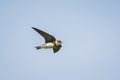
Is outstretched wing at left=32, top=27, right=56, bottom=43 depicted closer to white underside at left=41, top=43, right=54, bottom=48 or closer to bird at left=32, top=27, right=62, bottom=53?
bird at left=32, top=27, right=62, bottom=53

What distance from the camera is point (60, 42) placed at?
82.2 feet

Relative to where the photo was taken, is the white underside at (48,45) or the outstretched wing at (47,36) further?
the white underside at (48,45)

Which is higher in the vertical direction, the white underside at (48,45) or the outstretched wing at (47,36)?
the outstretched wing at (47,36)

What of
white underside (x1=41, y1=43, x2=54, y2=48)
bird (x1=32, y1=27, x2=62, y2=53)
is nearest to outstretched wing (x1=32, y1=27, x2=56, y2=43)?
bird (x1=32, y1=27, x2=62, y2=53)

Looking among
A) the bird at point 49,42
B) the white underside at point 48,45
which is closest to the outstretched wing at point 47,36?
the bird at point 49,42

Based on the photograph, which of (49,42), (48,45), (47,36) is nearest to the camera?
(48,45)

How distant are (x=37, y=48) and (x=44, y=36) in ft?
5.04

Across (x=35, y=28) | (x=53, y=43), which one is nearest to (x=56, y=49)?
(x=53, y=43)

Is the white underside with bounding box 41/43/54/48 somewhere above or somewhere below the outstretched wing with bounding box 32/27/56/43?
below

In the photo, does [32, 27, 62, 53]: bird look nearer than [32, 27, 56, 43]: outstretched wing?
No

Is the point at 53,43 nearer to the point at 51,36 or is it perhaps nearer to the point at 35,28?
the point at 51,36

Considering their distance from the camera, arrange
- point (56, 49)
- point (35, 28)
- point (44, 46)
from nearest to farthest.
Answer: point (35, 28)
point (44, 46)
point (56, 49)

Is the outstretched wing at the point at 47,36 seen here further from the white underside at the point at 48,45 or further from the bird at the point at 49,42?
the white underside at the point at 48,45

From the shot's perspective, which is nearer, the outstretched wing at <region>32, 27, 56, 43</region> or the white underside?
the outstretched wing at <region>32, 27, 56, 43</region>
